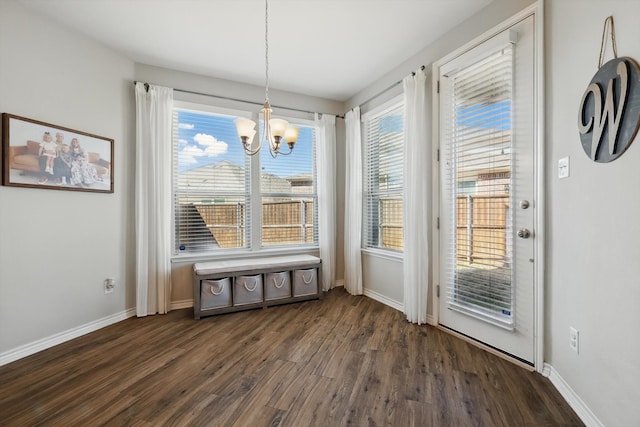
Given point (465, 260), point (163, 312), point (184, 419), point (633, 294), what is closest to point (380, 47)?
point (465, 260)

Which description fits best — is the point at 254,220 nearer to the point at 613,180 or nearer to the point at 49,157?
the point at 49,157

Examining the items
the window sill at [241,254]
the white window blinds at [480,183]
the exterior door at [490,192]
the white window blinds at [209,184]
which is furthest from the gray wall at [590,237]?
the white window blinds at [209,184]

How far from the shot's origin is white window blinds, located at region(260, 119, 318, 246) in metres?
3.87

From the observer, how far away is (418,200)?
285cm

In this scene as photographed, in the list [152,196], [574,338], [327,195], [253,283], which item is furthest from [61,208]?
[574,338]

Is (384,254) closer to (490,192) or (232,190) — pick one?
(490,192)

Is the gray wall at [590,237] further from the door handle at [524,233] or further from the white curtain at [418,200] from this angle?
the white curtain at [418,200]

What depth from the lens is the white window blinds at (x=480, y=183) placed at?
7.17ft

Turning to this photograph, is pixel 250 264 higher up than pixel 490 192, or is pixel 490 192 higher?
pixel 490 192

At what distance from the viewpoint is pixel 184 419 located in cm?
156

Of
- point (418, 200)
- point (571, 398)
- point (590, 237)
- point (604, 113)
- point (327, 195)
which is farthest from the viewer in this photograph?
point (327, 195)

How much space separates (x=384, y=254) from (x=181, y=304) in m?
2.51

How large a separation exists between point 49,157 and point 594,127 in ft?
12.5

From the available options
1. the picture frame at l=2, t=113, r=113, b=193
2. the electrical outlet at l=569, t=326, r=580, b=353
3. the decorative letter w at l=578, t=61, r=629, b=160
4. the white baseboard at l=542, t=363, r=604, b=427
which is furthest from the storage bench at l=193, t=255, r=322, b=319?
the decorative letter w at l=578, t=61, r=629, b=160
